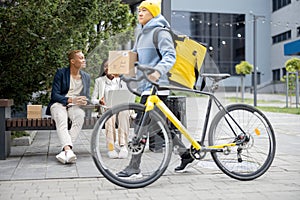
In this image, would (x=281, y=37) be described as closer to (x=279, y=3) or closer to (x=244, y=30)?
(x=279, y=3)

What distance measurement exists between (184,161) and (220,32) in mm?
49208

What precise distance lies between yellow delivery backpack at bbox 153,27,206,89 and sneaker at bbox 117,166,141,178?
96cm

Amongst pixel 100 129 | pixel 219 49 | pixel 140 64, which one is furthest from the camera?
pixel 219 49

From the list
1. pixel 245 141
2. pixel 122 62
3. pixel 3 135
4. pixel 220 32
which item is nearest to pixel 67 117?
pixel 3 135

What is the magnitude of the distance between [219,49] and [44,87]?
47.3m

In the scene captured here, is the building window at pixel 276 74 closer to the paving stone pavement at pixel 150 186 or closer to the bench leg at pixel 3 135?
the paving stone pavement at pixel 150 186

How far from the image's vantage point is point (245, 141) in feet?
16.7

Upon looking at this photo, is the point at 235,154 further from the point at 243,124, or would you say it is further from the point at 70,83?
the point at 70,83

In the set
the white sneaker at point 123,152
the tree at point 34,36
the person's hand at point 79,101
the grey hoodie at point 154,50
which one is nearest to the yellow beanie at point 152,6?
the grey hoodie at point 154,50

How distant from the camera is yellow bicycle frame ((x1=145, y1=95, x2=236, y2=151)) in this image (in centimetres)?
469

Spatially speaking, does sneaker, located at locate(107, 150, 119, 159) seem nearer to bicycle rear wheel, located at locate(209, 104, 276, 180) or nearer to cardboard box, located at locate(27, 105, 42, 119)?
bicycle rear wheel, located at locate(209, 104, 276, 180)

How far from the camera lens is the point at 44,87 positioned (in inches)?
336

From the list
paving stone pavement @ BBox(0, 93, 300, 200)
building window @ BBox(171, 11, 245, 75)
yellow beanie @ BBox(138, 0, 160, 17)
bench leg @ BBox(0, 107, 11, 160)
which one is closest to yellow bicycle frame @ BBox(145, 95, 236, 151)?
paving stone pavement @ BBox(0, 93, 300, 200)

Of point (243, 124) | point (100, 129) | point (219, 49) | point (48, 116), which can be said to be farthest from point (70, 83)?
point (219, 49)
